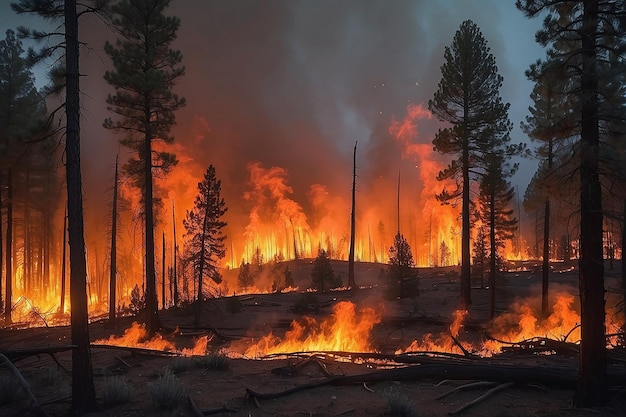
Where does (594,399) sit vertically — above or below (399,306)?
above

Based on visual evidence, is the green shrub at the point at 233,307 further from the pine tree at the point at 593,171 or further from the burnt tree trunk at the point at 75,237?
the pine tree at the point at 593,171

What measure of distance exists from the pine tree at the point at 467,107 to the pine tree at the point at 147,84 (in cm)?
1693

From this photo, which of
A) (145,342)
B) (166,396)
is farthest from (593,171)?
(145,342)

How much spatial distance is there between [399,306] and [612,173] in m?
23.1

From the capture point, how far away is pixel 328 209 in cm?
11412

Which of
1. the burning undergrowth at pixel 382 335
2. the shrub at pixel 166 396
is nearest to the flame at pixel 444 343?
the burning undergrowth at pixel 382 335

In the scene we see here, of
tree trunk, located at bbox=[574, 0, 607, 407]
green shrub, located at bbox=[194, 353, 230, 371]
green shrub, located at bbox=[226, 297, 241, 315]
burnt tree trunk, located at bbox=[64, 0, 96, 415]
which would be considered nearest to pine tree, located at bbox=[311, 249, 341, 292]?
green shrub, located at bbox=[226, 297, 241, 315]

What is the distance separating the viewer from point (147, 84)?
2050 cm

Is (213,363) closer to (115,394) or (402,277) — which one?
(115,394)

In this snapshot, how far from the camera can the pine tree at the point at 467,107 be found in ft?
85.7

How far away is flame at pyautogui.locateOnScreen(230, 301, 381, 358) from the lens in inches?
711

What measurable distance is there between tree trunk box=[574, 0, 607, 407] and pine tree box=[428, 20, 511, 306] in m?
18.5

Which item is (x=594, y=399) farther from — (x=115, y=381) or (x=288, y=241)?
(x=288, y=241)

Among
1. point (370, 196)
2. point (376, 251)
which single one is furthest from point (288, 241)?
point (370, 196)
